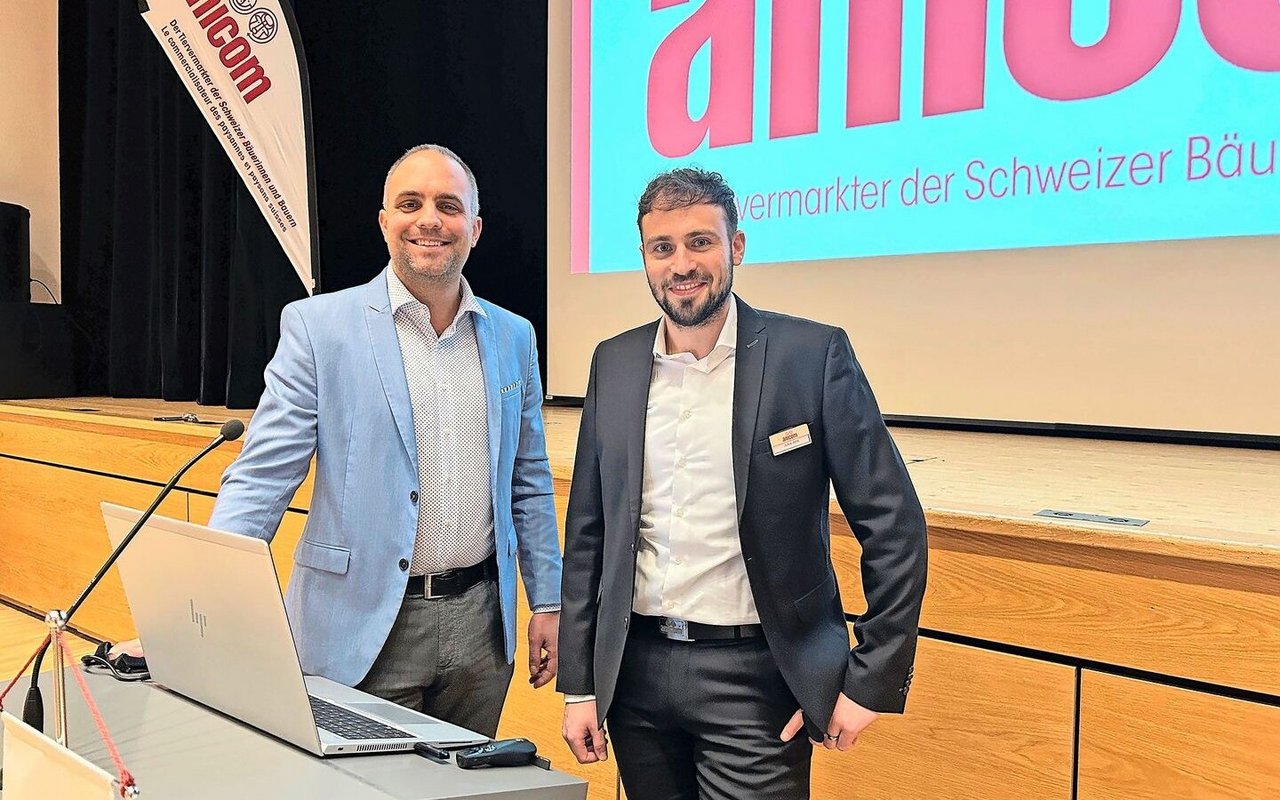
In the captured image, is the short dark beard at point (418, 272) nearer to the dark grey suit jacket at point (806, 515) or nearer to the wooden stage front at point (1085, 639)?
the dark grey suit jacket at point (806, 515)

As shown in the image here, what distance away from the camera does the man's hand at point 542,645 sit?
179 centimetres

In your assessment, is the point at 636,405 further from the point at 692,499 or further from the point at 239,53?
the point at 239,53

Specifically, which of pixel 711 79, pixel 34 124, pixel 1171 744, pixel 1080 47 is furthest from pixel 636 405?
pixel 34 124

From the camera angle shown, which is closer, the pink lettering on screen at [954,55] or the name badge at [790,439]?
the name badge at [790,439]

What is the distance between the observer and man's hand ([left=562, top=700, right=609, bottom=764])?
4.95 feet

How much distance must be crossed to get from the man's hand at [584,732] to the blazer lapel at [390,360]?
0.47 m

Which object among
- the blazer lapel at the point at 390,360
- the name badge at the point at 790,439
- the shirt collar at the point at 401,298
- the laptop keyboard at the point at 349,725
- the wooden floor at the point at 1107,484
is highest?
the shirt collar at the point at 401,298

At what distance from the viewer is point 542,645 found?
1796mm

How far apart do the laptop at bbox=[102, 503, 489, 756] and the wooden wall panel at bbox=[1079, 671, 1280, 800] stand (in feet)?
3.48

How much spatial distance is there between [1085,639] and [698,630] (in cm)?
74

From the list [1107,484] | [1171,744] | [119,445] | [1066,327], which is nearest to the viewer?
[1171,744]

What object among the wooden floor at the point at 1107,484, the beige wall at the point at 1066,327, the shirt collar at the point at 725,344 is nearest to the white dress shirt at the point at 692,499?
the shirt collar at the point at 725,344

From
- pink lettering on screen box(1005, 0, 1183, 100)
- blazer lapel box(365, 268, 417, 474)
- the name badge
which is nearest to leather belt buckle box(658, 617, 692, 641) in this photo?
the name badge

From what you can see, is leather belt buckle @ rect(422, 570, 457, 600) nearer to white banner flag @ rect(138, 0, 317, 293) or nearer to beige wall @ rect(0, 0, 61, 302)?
white banner flag @ rect(138, 0, 317, 293)
